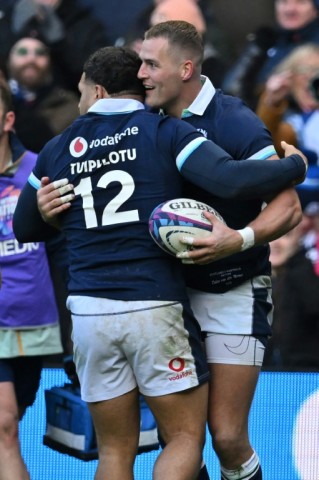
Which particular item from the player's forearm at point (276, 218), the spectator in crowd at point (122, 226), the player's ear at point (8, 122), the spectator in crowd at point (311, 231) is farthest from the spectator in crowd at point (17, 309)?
the spectator in crowd at point (311, 231)

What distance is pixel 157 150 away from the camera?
4.53 meters

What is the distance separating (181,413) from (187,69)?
1501 mm

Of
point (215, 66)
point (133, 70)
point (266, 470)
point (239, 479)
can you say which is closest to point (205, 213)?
point (133, 70)

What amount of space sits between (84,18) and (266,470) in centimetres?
387

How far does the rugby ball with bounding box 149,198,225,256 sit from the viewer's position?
14.4ft

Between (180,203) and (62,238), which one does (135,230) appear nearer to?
(180,203)

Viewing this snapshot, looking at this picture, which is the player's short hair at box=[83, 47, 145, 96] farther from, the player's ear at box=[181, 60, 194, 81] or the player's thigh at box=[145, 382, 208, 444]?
the player's thigh at box=[145, 382, 208, 444]

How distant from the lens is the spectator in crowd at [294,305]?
831 cm

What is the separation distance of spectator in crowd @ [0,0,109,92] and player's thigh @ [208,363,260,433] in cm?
410

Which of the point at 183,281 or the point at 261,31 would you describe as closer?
Result: the point at 183,281

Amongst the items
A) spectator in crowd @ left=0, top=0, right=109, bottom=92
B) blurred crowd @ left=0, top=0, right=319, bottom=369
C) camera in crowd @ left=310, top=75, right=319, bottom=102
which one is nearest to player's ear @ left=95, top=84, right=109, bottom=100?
blurred crowd @ left=0, top=0, right=319, bottom=369

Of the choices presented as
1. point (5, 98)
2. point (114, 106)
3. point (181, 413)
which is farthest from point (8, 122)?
point (181, 413)

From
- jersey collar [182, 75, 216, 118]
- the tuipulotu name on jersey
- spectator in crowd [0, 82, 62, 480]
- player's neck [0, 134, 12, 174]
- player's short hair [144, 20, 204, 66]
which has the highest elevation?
player's short hair [144, 20, 204, 66]

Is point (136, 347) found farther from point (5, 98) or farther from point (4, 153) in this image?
point (5, 98)
